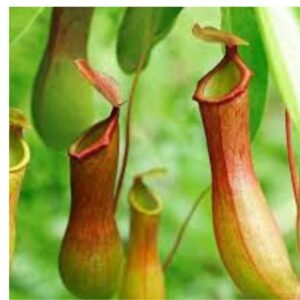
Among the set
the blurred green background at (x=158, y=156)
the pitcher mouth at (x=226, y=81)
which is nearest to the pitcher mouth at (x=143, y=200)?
the blurred green background at (x=158, y=156)

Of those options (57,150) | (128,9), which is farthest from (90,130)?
(128,9)

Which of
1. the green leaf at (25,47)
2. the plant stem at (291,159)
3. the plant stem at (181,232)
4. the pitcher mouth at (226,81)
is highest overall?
the green leaf at (25,47)

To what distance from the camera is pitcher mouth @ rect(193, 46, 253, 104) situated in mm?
2125

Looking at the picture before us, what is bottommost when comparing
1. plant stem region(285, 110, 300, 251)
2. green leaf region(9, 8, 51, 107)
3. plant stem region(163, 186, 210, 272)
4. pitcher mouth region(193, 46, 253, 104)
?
plant stem region(163, 186, 210, 272)

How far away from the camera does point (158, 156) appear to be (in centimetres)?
218

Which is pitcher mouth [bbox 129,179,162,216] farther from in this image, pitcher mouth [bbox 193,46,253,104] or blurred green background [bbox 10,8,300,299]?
pitcher mouth [bbox 193,46,253,104]

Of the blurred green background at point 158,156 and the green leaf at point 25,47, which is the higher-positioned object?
the green leaf at point 25,47

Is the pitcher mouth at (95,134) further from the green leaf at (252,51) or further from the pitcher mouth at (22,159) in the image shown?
the green leaf at (252,51)

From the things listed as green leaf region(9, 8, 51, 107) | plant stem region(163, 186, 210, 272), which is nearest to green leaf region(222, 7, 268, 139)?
plant stem region(163, 186, 210, 272)

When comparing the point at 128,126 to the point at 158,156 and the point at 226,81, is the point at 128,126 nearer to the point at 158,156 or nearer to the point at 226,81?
the point at 158,156

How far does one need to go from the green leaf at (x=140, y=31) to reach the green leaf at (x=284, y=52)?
16cm

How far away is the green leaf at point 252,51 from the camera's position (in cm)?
215

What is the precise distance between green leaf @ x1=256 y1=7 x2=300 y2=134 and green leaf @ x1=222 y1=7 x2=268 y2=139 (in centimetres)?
2

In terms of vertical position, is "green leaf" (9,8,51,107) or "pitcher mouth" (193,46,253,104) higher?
"green leaf" (9,8,51,107)
